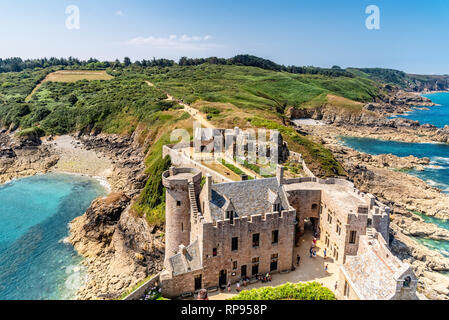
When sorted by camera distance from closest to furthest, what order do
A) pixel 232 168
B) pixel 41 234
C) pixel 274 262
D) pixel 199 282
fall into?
pixel 199 282, pixel 274 262, pixel 232 168, pixel 41 234

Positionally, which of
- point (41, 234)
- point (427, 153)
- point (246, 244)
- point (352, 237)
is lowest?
point (41, 234)

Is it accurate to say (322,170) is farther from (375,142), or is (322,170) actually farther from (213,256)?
(375,142)

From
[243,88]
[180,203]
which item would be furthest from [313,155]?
[243,88]

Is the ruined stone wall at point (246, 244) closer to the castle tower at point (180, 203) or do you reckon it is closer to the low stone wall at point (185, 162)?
the castle tower at point (180, 203)

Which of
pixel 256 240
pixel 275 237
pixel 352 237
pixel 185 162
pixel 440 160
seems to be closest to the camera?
pixel 256 240

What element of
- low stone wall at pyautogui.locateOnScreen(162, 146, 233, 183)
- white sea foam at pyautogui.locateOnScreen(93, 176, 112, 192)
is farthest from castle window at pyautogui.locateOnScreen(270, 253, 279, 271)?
white sea foam at pyautogui.locateOnScreen(93, 176, 112, 192)

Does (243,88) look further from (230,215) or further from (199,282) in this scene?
(199,282)
